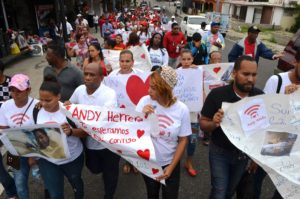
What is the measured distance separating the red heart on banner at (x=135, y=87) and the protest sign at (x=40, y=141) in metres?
1.79

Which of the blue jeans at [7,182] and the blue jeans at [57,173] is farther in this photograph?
the blue jeans at [7,182]

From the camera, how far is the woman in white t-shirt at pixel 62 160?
2.70 m

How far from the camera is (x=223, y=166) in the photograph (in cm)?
288

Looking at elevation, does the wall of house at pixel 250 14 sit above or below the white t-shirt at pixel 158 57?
below

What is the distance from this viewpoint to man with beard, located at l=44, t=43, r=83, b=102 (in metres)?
3.82

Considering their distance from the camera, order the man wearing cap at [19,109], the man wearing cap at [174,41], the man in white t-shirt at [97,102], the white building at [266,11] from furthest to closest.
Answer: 1. the white building at [266,11]
2. the man wearing cap at [174,41]
3. the man in white t-shirt at [97,102]
4. the man wearing cap at [19,109]

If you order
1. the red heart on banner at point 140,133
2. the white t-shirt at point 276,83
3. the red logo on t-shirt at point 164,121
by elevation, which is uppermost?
the white t-shirt at point 276,83

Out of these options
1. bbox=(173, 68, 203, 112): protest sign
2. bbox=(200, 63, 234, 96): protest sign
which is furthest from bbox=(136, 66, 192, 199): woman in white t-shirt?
bbox=(200, 63, 234, 96): protest sign

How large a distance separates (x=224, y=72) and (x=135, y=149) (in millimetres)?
2605

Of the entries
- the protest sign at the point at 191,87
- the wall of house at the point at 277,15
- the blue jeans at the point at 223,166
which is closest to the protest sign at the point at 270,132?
the blue jeans at the point at 223,166

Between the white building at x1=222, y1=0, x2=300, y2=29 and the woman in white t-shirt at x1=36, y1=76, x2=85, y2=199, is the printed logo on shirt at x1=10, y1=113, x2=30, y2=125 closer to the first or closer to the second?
the woman in white t-shirt at x1=36, y1=76, x2=85, y2=199

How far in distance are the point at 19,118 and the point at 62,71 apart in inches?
45.7

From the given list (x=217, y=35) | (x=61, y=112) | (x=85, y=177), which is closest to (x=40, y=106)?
(x=61, y=112)

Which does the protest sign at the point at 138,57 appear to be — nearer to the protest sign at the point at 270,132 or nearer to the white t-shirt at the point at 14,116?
the white t-shirt at the point at 14,116
